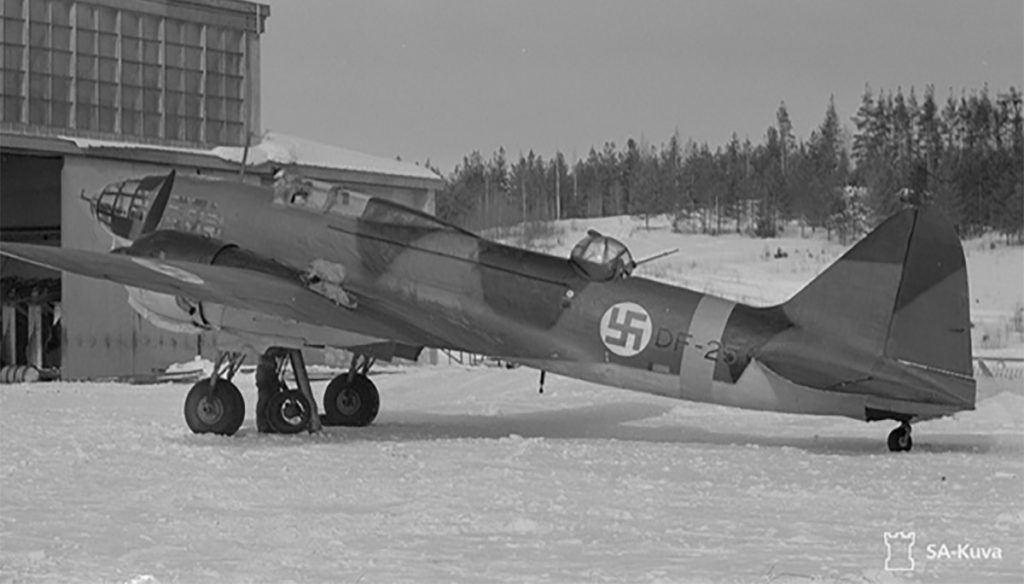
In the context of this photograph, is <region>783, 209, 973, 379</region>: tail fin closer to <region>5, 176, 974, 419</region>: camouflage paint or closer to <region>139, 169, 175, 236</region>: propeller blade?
<region>5, 176, 974, 419</region>: camouflage paint

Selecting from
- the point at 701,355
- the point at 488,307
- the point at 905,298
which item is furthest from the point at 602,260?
the point at 905,298

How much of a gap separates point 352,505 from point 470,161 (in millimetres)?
147770

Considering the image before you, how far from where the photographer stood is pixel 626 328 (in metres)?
14.1

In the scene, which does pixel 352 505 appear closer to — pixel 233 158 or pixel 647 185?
pixel 233 158

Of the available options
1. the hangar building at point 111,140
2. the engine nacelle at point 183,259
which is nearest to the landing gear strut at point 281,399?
the engine nacelle at point 183,259

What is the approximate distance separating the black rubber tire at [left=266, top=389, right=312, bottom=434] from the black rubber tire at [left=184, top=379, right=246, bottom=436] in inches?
18.5

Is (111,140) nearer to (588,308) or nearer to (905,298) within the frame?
(588,308)

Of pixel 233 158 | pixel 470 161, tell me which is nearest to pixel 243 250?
pixel 233 158

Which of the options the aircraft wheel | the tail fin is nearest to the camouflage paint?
the tail fin

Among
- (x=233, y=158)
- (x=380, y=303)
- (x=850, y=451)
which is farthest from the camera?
(x=233, y=158)

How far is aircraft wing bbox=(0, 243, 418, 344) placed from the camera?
14023mm

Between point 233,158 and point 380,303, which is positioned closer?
point 380,303

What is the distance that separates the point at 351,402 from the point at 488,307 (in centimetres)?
303

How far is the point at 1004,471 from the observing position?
38.5ft
